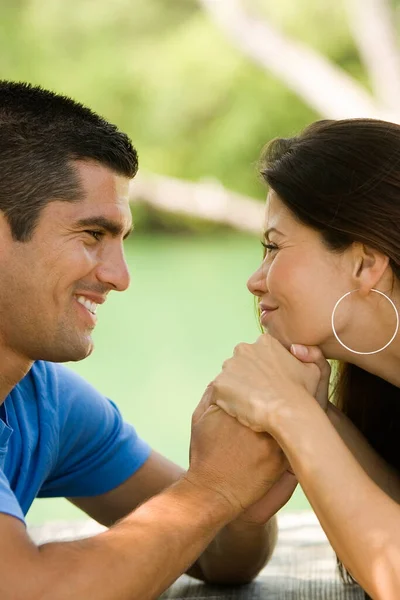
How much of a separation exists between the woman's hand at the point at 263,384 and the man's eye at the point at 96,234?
43cm

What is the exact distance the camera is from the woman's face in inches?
91.0

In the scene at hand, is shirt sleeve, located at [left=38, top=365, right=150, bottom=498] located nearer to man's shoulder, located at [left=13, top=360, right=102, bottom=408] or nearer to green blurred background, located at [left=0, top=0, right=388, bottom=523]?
man's shoulder, located at [left=13, top=360, right=102, bottom=408]

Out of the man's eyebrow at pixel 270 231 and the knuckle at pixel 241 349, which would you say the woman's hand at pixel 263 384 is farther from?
the man's eyebrow at pixel 270 231

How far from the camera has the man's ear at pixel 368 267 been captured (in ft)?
7.38

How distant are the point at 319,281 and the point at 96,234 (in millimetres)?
545

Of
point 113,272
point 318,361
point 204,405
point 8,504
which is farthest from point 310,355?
point 8,504

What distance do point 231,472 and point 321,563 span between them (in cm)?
76

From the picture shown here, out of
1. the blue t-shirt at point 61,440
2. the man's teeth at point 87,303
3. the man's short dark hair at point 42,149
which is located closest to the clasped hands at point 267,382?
the man's teeth at point 87,303

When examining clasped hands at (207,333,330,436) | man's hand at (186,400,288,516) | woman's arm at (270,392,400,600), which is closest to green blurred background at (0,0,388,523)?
clasped hands at (207,333,330,436)

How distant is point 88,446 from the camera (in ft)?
8.76

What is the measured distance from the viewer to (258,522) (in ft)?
8.11

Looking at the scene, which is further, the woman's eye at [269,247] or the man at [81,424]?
the woman's eye at [269,247]

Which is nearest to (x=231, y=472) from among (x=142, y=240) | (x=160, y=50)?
(x=142, y=240)

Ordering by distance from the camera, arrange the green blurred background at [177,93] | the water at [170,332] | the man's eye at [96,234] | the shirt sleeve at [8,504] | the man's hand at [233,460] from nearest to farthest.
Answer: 1. the shirt sleeve at [8,504]
2. the man's hand at [233,460]
3. the man's eye at [96,234]
4. the water at [170,332]
5. the green blurred background at [177,93]
